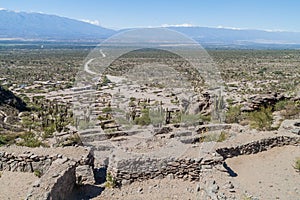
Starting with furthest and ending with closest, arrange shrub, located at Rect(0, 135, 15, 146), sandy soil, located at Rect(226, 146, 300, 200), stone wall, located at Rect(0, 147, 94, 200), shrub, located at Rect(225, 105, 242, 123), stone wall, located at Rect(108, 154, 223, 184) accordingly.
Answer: shrub, located at Rect(225, 105, 242, 123) < shrub, located at Rect(0, 135, 15, 146) < stone wall, located at Rect(108, 154, 223, 184) < sandy soil, located at Rect(226, 146, 300, 200) < stone wall, located at Rect(0, 147, 94, 200)

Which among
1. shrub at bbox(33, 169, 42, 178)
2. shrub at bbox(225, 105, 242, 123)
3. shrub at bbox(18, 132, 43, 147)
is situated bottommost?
shrub at bbox(18, 132, 43, 147)

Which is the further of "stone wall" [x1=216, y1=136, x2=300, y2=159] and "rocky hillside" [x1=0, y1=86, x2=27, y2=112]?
"rocky hillside" [x1=0, y1=86, x2=27, y2=112]

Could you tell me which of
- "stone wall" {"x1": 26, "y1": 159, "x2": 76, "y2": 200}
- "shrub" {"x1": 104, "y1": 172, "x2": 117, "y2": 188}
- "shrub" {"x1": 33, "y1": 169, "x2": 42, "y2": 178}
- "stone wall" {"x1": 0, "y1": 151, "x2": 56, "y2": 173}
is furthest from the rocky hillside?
"stone wall" {"x1": 26, "y1": 159, "x2": 76, "y2": 200}

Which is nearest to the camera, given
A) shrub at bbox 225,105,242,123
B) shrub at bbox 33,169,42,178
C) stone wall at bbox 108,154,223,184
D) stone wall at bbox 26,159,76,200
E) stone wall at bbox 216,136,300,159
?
stone wall at bbox 26,159,76,200

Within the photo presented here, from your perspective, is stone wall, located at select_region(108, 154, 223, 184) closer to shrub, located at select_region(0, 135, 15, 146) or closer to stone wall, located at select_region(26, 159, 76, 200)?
stone wall, located at select_region(26, 159, 76, 200)

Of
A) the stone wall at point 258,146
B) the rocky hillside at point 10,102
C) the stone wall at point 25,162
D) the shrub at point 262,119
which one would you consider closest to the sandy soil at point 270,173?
the stone wall at point 258,146

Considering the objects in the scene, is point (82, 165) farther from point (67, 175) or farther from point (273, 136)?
point (273, 136)

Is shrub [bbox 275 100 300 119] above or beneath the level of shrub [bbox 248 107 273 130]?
above
